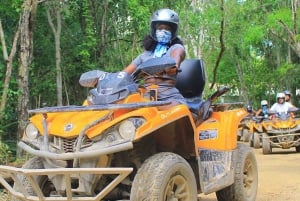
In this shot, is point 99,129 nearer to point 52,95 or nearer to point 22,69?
point 22,69

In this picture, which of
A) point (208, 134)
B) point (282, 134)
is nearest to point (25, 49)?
point (208, 134)

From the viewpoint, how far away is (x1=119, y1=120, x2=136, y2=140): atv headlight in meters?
4.68

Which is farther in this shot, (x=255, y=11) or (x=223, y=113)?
(x=255, y=11)

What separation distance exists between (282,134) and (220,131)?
11796mm

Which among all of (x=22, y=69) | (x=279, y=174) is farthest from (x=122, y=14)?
(x=279, y=174)

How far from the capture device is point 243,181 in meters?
6.93

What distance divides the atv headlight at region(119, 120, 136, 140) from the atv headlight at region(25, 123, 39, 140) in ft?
3.16

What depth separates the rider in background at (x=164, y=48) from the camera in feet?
19.4

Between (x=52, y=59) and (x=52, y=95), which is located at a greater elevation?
(x=52, y=59)

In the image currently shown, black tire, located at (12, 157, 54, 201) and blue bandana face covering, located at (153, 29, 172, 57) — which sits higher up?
blue bandana face covering, located at (153, 29, 172, 57)

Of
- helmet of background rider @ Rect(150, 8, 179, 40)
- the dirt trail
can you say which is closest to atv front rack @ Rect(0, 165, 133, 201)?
helmet of background rider @ Rect(150, 8, 179, 40)

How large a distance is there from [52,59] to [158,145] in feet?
52.1

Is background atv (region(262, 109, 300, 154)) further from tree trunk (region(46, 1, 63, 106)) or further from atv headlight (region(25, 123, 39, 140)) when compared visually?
atv headlight (region(25, 123, 39, 140))

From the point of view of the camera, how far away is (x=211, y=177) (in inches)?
239
